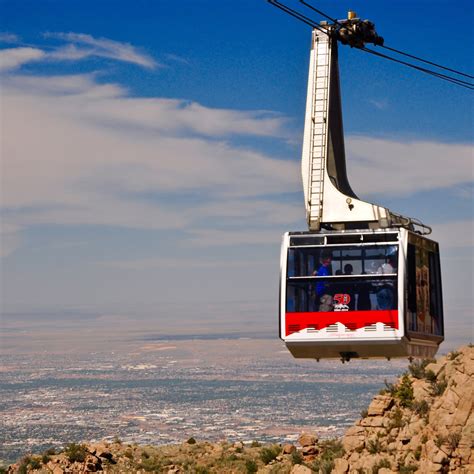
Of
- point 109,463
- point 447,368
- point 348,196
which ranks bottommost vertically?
point 109,463

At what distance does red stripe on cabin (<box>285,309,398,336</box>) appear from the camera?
38219mm

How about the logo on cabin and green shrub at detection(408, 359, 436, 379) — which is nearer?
the logo on cabin

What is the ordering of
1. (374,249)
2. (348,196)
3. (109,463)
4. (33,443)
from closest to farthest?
(374,249) < (348,196) < (109,463) < (33,443)

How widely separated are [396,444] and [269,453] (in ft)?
36.2

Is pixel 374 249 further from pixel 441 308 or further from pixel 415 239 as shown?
pixel 441 308

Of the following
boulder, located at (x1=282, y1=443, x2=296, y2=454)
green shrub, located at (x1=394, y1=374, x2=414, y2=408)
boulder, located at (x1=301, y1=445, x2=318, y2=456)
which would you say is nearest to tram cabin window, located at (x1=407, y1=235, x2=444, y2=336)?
green shrub, located at (x1=394, y1=374, x2=414, y2=408)

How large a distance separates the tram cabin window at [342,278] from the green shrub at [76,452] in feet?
104

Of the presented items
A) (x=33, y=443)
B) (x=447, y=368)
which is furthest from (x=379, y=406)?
(x=33, y=443)

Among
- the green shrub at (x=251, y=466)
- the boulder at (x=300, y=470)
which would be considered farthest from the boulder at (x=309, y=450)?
the boulder at (x=300, y=470)

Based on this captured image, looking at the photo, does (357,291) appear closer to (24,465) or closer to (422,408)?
(422,408)

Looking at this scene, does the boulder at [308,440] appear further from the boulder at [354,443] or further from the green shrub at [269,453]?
the boulder at [354,443]

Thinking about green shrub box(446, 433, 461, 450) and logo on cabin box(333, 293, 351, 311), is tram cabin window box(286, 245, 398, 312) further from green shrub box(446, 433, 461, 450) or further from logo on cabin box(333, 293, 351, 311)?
green shrub box(446, 433, 461, 450)

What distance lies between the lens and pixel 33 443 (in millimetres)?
195125

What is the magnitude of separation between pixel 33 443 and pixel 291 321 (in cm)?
16165
